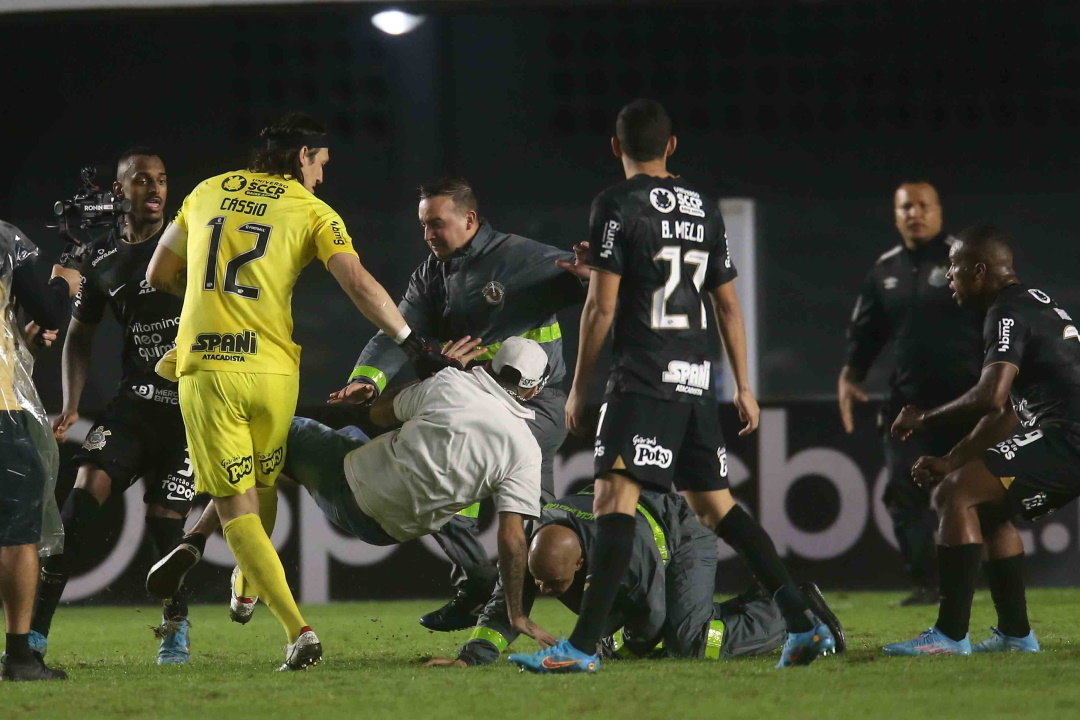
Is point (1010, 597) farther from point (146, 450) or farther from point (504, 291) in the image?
point (146, 450)

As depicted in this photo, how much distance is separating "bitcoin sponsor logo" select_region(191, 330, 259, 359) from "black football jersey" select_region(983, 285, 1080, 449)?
8.46ft

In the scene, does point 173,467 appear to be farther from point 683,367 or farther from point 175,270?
point 683,367

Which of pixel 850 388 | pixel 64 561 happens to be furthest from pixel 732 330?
pixel 850 388

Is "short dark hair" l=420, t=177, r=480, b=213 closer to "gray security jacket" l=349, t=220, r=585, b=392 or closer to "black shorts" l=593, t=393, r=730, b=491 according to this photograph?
"gray security jacket" l=349, t=220, r=585, b=392

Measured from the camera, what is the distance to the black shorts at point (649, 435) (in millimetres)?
4590

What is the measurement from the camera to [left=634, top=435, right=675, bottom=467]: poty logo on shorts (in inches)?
181

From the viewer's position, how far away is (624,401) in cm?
464

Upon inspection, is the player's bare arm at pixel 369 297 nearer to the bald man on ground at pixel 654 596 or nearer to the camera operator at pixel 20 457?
the bald man on ground at pixel 654 596

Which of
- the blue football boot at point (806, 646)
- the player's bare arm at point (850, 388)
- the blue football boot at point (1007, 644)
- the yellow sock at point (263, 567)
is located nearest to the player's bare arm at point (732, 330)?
the blue football boot at point (806, 646)

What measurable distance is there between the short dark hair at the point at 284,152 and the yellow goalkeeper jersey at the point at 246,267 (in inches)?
5.4

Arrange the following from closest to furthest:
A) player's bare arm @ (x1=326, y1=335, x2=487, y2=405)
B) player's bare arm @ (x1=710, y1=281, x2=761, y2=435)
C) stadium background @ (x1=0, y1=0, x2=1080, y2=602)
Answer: player's bare arm @ (x1=710, y1=281, x2=761, y2=435) → player's bare arm @ (x1=326, y1=335, x2=487, y2=405) → stadium background @ (x1=0, y1=0, x2=1080, y2=602)

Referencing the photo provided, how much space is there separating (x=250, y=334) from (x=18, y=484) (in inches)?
35.4

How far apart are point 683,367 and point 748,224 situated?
544cm

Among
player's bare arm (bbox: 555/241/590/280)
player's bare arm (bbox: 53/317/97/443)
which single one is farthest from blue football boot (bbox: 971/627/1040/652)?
player's bare arm (bbox: 53/317/97/443)
